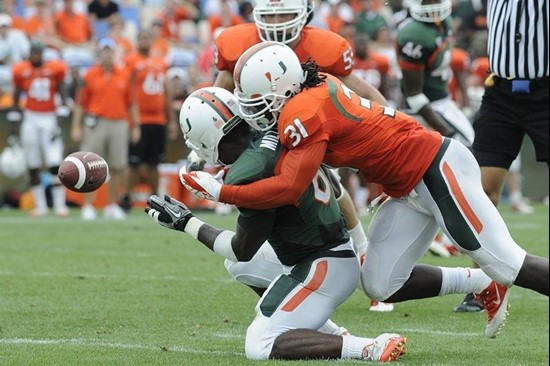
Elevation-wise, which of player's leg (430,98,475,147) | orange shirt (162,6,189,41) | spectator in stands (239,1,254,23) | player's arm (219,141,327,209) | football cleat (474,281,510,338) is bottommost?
orange shirt (162,6,189,41)

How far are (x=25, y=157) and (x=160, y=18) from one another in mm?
4305

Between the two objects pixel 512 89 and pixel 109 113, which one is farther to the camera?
pixel 109 113

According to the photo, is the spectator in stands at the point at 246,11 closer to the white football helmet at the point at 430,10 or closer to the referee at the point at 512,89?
the white football helmet at the point at 430,10

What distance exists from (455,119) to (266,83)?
157 inches

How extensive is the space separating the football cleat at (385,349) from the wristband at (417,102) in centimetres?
363

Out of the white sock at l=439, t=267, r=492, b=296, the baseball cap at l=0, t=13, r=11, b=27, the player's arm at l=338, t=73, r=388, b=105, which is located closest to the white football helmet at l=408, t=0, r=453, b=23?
the player's arm at l=338, t=73, r=388, b=105

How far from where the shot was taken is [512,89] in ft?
18.9

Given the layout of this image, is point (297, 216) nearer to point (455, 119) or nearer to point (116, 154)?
point (455, 119)

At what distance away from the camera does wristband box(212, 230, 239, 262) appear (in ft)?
15.8

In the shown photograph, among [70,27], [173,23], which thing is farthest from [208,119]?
[173,23]

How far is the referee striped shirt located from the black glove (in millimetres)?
1861

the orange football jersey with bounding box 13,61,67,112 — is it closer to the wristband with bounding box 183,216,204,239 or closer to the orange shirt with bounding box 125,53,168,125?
the orange shirt with bounding box 125,53,168,125

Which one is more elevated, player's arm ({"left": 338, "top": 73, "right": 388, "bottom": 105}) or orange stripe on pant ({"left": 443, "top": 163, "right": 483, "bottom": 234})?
orange stripe on pant ({"left": 443, "top": 163, "right": 483, "bottom": 234})

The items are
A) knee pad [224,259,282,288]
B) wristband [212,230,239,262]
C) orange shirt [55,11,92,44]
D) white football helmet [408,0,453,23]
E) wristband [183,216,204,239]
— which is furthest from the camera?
orange shirt [55,11,92,44]
